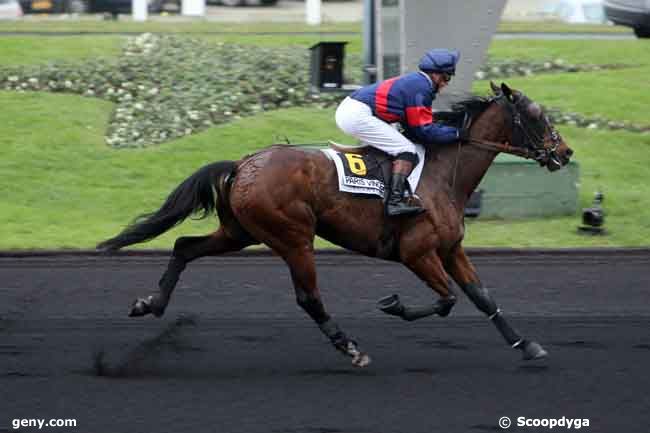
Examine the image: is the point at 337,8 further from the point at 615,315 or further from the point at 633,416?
the point at 633,416

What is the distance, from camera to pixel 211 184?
814 cm

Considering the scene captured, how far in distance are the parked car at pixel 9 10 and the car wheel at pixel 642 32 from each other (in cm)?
1489

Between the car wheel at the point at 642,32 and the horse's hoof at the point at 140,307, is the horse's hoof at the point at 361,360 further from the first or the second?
the car wheel at the point at 642,32

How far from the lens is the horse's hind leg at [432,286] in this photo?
790 cm

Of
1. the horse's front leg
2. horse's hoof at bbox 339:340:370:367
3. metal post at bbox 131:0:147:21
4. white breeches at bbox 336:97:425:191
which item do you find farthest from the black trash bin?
metal post at bbox 131:0:147:21

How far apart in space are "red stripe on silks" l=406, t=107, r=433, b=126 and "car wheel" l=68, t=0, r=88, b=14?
78.5ft

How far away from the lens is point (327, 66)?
14.3 metres

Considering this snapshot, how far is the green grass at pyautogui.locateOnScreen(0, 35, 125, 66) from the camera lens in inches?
730

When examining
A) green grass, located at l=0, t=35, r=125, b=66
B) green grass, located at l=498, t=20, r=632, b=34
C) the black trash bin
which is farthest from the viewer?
green grass, located at l=498, t=20, r=632, b=34

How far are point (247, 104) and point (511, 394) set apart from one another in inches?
398

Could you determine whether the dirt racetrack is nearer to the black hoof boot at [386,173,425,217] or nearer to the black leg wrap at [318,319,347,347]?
the black leg wrap at [318,319,347,347]

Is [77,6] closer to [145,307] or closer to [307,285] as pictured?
[145,307]

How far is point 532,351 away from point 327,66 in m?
7.24

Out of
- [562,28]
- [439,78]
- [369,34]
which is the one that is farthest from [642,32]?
[439,78]
